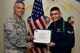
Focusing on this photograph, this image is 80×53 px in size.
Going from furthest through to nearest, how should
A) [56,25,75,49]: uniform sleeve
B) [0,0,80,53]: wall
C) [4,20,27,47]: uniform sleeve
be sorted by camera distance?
[0,0,80,53]: wall
[56,25,75,49]: uniform sleeve
[4,20,27,47]: uniform sleeve

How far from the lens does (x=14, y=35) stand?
7.68 ft

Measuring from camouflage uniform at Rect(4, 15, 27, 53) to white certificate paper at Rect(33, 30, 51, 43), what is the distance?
0.60 ft

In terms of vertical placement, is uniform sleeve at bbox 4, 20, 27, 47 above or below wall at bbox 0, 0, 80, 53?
below


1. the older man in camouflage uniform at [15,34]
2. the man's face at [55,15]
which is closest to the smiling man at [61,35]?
the man's face at [55,15]

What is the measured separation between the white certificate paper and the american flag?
0.26 meters

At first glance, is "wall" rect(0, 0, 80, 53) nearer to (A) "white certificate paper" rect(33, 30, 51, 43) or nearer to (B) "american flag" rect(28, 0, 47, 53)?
(B) "american flag" rect(28, 0, 47, 53)

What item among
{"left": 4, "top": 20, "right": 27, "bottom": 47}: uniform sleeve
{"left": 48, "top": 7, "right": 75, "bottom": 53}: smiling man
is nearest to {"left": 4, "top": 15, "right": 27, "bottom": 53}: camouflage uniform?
{"left": 4, "top": 20, "right": 27, "bottom": 47}: uniform sleeve

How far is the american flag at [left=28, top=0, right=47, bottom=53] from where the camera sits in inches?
113

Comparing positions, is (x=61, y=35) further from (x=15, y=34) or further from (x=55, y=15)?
(x=15, y=34)

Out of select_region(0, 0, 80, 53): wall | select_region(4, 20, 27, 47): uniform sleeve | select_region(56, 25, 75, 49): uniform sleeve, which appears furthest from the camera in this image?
select_region(0, 0, 80, 53): wall

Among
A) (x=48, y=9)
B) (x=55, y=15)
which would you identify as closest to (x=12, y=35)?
(x=55, y=15)

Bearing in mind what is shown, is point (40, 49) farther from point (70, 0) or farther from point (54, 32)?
point (70, 0)

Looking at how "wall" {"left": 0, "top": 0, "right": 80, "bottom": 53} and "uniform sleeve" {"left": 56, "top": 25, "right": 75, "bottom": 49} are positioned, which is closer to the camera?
"uniform sleeve" {"left": 56, "top": 25, "right": 75, "bottom": 49}

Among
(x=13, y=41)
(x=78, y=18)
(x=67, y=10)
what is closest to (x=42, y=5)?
(x=67, y=10)
